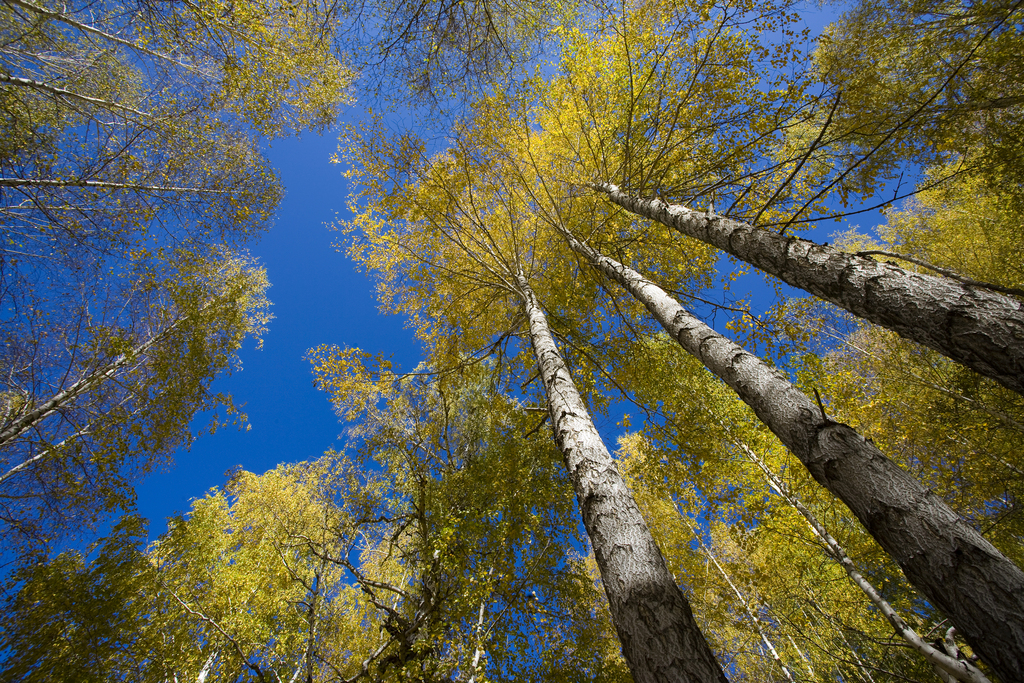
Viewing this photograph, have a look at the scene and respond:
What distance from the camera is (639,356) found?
16.9 feet

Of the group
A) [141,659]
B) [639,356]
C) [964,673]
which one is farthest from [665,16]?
[141,659]

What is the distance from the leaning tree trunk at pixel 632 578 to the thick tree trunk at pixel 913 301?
153 centimetres

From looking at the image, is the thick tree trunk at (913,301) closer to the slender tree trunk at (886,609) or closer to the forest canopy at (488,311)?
the forest canopy at (488,311)

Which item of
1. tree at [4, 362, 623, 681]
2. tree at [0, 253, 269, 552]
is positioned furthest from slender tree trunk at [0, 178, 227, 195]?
tree at [4, 362, 623, 681]

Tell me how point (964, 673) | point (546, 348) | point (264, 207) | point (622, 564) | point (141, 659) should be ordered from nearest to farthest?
point (622, 564)
point (964, 673)
point (546, 348)
point (141, 659)
point (264, 207)

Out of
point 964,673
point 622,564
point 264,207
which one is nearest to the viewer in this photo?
point 622,564

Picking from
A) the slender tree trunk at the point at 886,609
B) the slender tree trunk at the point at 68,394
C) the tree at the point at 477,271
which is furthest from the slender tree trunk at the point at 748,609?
the slender tree trunk at the point at 68,394

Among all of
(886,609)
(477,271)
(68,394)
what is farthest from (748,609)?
Answer: (68,394)

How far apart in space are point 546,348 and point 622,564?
223cm

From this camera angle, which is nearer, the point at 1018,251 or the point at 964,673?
Answer: the point at 964,673

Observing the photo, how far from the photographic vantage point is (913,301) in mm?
1535

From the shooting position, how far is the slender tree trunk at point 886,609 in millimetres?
2508

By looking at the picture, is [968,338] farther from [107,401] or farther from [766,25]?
[107,401]

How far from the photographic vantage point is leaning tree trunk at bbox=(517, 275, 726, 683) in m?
1.39
